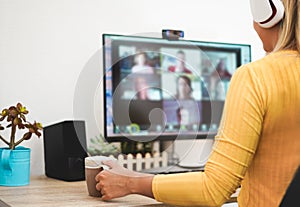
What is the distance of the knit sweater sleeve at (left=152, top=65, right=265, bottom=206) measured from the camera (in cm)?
102

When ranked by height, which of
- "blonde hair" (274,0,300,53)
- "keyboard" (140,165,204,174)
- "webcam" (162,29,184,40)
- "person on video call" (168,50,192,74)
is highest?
"webcam" (162,29,184,40)

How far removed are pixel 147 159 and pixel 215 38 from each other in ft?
2.35

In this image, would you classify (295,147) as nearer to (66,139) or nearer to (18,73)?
(66,139)

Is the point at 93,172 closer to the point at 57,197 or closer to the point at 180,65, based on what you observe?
the point at 57,197

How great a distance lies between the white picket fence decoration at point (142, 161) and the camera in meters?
1.75

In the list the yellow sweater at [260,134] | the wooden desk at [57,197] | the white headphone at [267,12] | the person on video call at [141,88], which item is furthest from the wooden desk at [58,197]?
the white headphone at [267,12]

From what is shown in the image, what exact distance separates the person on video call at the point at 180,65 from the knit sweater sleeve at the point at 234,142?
0.90m

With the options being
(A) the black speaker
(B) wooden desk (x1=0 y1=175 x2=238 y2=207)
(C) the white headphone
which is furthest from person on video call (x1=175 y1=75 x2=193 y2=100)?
(C) the white headphone

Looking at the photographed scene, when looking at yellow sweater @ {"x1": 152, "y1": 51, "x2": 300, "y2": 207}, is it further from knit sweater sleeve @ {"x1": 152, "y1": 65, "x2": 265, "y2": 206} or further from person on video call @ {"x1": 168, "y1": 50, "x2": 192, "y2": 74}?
person on video call @ {"x1": 168, "y1": 50, "x2": 192, "y2": 74}

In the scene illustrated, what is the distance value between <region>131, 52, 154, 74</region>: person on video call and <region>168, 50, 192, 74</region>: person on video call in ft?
0.34

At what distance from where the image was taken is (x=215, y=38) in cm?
227

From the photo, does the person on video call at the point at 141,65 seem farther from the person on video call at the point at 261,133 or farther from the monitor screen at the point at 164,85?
the person on video call at the point at 261,133

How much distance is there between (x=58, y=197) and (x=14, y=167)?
28cm

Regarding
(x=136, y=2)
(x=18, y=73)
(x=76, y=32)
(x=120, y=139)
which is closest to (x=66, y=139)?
(x=120, y=139)
